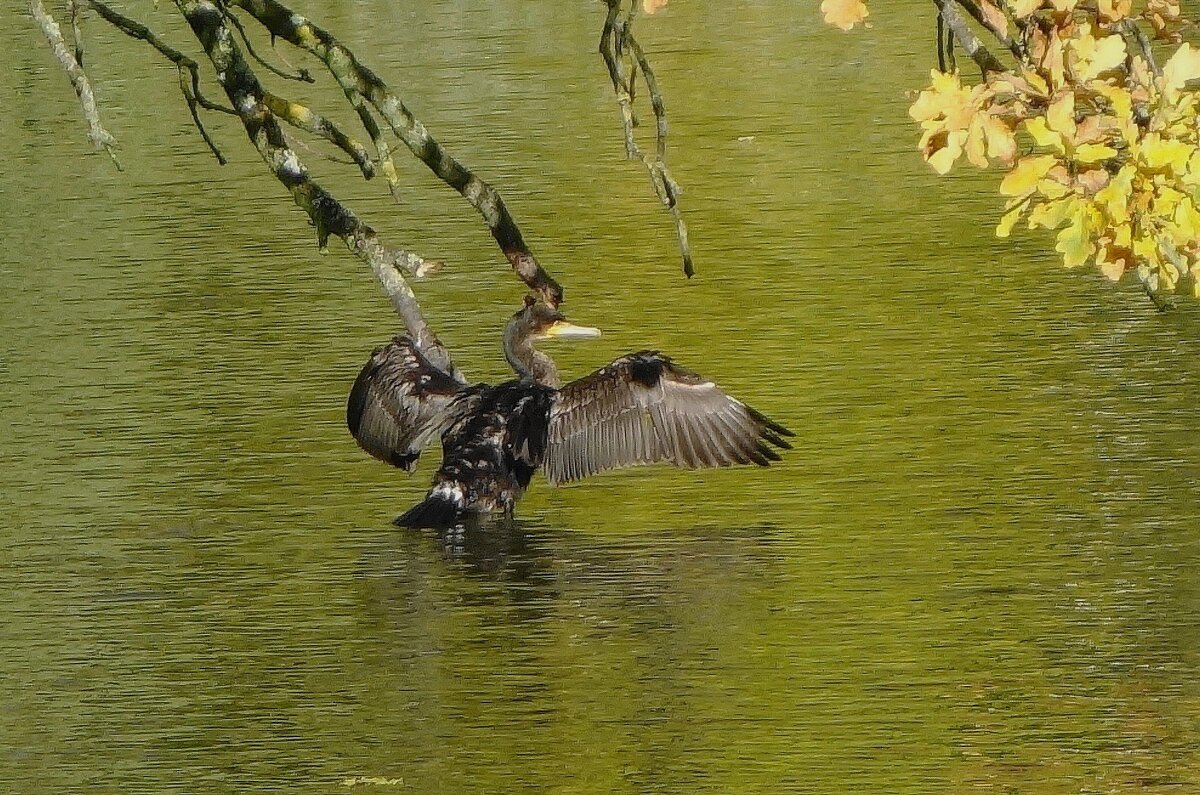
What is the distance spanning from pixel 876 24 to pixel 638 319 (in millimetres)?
8825

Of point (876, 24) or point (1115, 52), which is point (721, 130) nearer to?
point (876, 24)

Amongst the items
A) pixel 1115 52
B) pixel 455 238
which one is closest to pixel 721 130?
pixel 455 238

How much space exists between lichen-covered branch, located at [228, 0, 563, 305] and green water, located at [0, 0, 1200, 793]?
1573mm

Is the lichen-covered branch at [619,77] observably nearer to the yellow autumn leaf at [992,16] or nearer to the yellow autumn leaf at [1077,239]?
the yellow autumn leaf at [992,16]

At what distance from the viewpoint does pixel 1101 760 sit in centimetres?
628

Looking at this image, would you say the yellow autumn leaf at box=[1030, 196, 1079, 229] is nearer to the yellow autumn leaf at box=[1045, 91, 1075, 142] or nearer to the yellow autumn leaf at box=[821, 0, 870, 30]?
the yellow autumn leaf at box=[1045, 91, 1075, 142]

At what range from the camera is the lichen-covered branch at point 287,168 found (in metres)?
4.96

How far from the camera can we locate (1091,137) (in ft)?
14.5

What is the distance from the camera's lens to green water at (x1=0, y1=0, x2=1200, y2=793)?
6.70 metres

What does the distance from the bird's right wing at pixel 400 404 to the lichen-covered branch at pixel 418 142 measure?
416 cm

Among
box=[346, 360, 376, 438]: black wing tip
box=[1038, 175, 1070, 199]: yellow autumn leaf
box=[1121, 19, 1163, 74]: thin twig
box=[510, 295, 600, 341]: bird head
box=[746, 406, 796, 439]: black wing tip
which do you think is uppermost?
box=[1121, 19, 1163, 74]: thin twig

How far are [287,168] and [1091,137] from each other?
1.65 metres

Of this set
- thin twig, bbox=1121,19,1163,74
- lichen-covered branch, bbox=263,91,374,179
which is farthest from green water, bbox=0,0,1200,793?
thin twig, bbox=1121,19,1163,74

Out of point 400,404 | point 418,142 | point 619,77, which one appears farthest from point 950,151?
point 400,404
